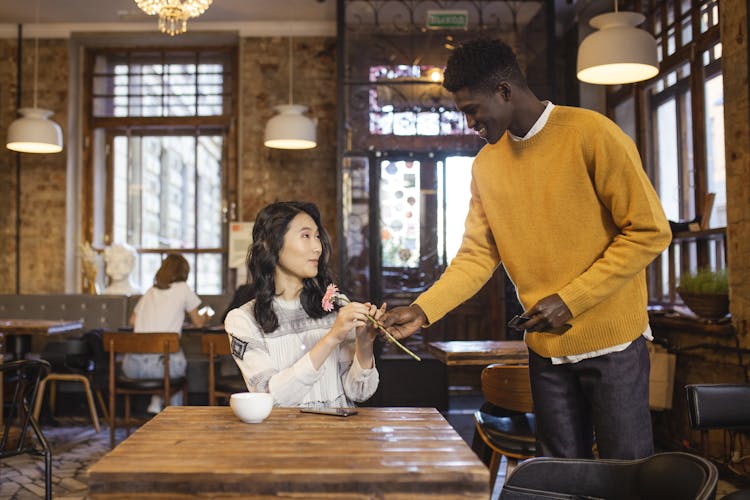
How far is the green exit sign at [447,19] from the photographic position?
712 centimetres

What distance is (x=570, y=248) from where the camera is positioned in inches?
72.2

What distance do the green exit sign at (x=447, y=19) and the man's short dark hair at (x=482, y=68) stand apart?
18.1ft

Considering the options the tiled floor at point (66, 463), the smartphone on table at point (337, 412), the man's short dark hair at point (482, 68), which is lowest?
the tiled floor at point (66, 463)

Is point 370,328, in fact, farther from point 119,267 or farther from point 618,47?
point 119,267

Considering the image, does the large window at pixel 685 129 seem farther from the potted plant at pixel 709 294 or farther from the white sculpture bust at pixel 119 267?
the white sculpture bust at pixel 119 267

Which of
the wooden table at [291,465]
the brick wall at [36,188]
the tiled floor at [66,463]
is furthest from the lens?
the brick wall at [36,188]

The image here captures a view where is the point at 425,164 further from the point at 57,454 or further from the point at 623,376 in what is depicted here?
the point at 623,376

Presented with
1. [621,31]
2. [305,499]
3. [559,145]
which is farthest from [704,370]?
[305,499]

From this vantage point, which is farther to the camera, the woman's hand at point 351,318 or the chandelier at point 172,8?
the chandelier at point 172,8

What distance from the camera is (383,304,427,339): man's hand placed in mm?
1915

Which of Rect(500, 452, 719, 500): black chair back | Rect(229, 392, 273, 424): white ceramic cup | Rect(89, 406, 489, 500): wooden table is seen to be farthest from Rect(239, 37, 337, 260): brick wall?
Rect(500, 452, 719, 500): black chair back

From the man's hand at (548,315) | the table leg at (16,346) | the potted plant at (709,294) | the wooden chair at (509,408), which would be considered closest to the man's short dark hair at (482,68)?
the man's hand at (548,315)

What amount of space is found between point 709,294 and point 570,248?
241cm

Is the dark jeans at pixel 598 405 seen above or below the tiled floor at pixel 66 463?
above
